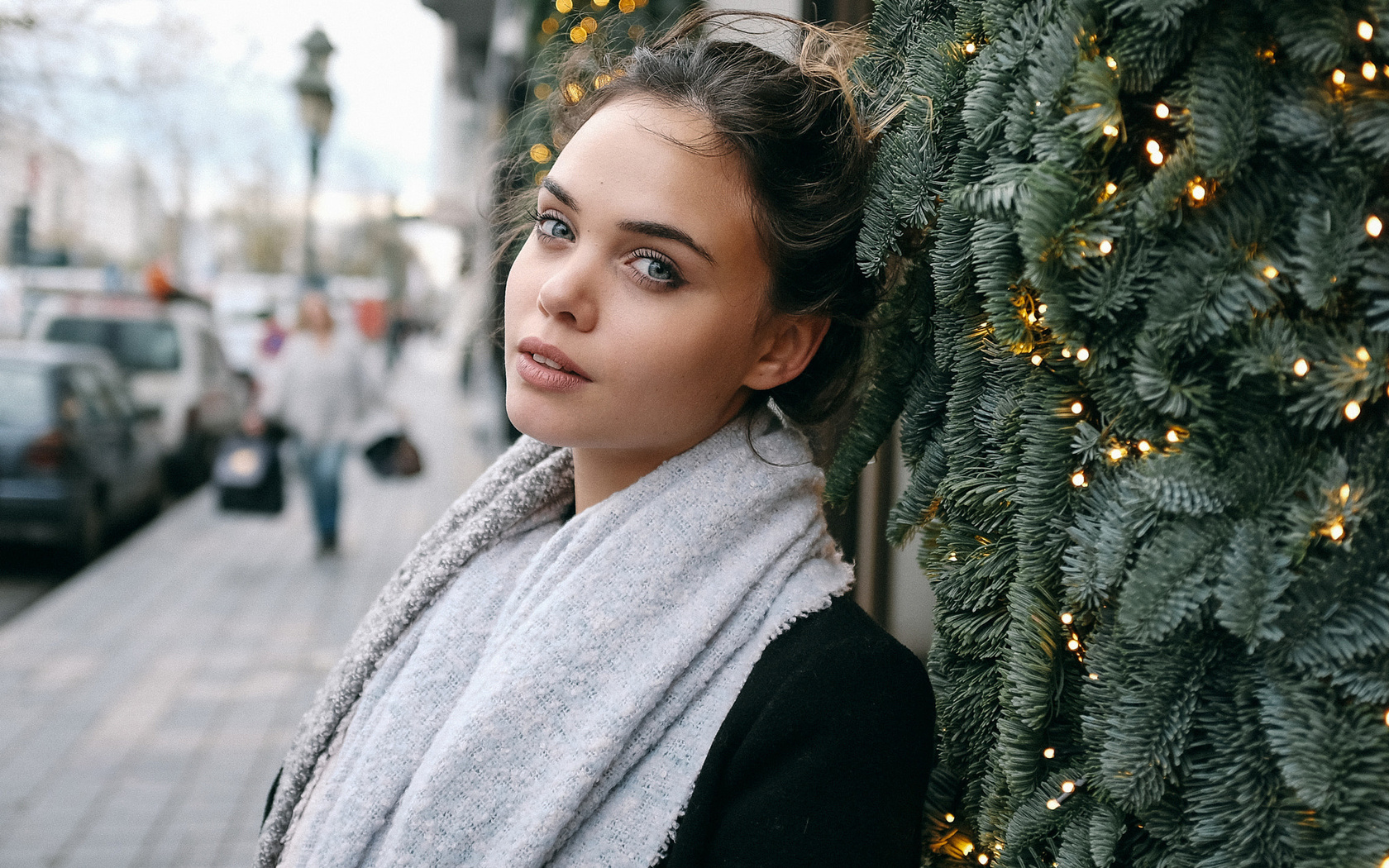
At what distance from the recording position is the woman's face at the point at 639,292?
1558 millimetres

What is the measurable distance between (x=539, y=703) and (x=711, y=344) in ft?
1.77

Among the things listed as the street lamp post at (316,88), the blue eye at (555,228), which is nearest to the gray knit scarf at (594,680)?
the blue eye at (555,228)

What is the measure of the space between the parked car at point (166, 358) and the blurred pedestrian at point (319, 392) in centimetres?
336

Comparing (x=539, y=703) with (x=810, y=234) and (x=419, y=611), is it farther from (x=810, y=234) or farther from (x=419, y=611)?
(x=810, y=234)

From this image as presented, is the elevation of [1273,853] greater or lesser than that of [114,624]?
greater

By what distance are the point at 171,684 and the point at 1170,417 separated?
6.25 m

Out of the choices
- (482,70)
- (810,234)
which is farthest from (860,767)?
(482,70)

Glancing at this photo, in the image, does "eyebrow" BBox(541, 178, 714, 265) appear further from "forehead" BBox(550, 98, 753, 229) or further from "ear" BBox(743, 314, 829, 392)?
"ear" BBox(743, 314, 829, 392)

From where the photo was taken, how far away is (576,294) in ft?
5.11

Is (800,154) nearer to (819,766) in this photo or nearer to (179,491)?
(819,766)

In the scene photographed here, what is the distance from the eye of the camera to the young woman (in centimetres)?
142

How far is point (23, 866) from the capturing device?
420 centimetres

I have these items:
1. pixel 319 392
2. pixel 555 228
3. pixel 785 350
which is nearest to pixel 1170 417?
pixel 785 350

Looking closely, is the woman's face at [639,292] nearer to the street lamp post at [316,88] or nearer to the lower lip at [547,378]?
the lower lip at [547,378]
